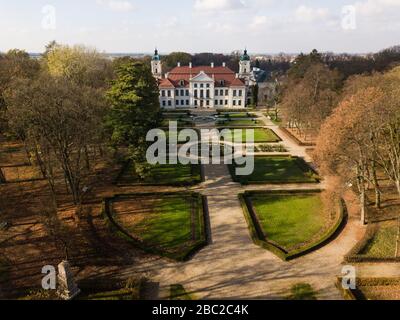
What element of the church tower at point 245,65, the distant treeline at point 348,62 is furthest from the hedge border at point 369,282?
the church tower at point 245,65

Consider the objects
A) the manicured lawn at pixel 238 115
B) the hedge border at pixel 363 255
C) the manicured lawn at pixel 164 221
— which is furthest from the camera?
the manicured lawn at pixel 238 115

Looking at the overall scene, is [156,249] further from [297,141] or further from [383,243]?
[297,141]

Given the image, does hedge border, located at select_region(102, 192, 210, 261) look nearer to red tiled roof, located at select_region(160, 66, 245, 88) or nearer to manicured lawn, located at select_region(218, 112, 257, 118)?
manicured lawn, located at select_region(218, 112, 257, 118)

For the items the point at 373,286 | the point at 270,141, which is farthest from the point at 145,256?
the point at 270,141

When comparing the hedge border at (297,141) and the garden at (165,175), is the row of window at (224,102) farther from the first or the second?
the garden at (165,175)
